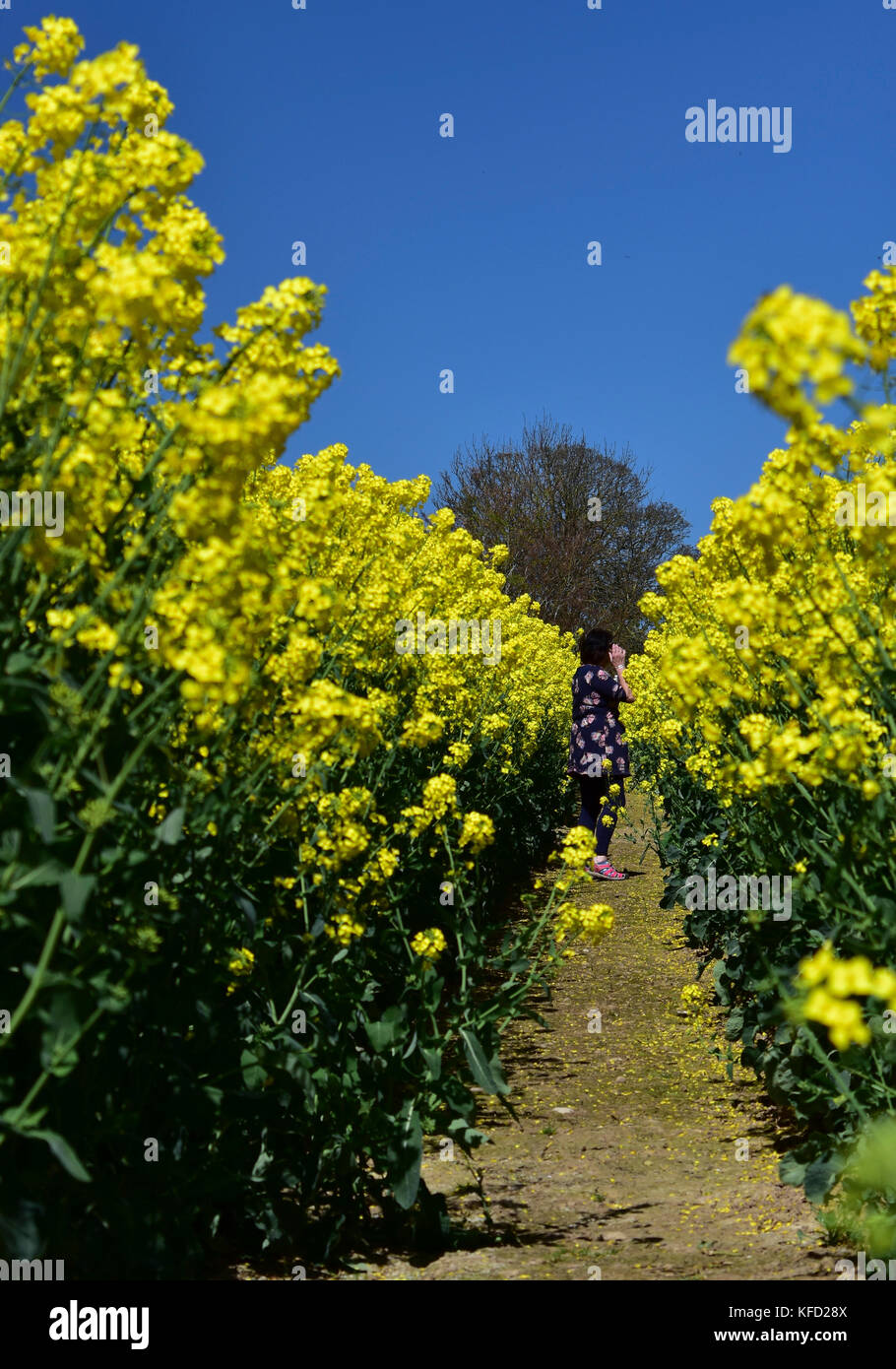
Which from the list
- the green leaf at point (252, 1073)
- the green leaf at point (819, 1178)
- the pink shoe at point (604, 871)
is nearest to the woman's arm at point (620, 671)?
the pink shoe at point (604, 871)

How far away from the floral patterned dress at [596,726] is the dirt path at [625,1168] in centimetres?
409

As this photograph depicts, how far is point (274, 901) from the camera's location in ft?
11.4

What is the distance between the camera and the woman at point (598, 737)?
1127cm

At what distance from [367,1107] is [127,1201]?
1063mm

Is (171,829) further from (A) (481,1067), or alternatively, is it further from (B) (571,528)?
(B) (571,528)

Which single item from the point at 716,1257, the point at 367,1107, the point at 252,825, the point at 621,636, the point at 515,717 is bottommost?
the point at 716,1257

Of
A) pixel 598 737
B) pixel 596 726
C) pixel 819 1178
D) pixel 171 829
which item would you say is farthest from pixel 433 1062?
pixel 596 726

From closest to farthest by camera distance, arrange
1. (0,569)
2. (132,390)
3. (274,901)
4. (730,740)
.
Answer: (0,569) → (132,390) → (274,901) → (730,740)

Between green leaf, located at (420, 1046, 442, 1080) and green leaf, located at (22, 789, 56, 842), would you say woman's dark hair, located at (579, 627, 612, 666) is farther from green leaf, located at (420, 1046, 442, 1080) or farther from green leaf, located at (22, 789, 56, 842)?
green leaf, located at (22, 789, 56, 842)

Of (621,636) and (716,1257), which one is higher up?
(621,636)

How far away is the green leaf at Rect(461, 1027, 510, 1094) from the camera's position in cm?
363

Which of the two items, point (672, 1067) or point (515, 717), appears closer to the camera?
Result: point (672, 1067)

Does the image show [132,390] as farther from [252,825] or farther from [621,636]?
[621,636]
